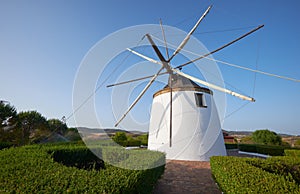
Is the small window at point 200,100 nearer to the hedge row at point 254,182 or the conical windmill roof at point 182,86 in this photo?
the conical windmill roof at point 182,86

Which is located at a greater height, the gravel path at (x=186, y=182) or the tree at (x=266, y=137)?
the gravel path at (x=186, y=182)

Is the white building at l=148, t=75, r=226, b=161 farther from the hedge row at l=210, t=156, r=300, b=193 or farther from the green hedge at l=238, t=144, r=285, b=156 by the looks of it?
the green hedge at l=238, t=144, r=285, b=156

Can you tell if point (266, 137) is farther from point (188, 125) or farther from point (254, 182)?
point (254, 182)

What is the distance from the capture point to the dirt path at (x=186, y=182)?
16.1ft

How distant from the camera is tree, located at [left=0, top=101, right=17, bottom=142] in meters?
16.4

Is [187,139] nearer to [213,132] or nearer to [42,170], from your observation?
[213,132]

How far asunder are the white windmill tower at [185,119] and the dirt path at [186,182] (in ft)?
7.15

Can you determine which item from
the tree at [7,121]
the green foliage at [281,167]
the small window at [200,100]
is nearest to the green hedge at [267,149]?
the small window at [200,100]

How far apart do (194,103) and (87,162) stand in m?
6.71

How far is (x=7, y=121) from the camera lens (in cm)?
1730

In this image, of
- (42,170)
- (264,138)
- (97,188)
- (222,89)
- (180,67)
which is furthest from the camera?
(264,138)

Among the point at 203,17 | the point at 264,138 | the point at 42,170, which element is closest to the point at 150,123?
the point at 203,17

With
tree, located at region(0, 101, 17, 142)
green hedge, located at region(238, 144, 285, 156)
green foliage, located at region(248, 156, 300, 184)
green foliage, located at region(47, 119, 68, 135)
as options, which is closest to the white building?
green foliage, located at region(248, 156, 300, 184)

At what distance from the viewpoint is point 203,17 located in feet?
30.3
